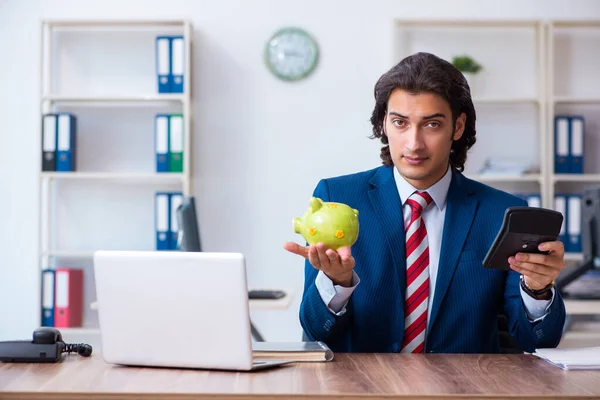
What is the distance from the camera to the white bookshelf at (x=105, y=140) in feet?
14.3

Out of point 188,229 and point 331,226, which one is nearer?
point 331,226

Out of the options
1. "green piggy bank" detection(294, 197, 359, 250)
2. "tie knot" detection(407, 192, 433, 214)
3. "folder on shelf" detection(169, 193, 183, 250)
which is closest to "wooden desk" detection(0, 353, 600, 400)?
"green piggy bank" detection(294, 197, 359, 250)

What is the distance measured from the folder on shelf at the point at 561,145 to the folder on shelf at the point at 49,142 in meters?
2.63

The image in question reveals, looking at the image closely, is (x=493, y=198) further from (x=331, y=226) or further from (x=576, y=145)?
(x=576, y=145)

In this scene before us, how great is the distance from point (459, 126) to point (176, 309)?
3.19 feet

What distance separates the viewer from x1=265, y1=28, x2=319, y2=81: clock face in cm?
434

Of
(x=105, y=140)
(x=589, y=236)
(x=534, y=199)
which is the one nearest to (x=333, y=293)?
(x=589, y=236)

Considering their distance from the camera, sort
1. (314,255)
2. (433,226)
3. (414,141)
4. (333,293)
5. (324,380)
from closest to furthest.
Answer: (324,380) < (314,255) < (333,293) < (414,141) < (433,226)

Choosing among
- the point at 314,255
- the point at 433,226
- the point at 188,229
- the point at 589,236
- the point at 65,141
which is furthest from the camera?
the point at 65,141

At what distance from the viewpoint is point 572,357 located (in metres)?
1.64

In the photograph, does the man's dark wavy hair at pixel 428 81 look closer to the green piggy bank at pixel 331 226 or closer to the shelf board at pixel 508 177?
the green piggy bank at pixel 331 226

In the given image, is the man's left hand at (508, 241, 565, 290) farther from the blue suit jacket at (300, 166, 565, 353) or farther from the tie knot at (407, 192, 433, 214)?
the tie knot at (407, 192, 433, 214)

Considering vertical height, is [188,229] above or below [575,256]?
above

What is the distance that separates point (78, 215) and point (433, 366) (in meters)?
3.17
